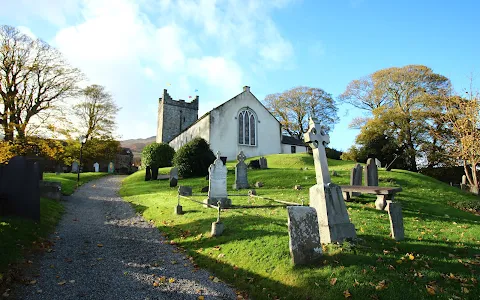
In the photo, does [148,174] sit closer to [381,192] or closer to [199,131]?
[199,131]

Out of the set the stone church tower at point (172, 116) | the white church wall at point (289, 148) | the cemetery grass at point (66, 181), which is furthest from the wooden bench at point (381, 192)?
the stone church tower at point (172, 116)

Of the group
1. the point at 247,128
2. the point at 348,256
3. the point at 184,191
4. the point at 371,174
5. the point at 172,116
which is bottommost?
the point at 348,256

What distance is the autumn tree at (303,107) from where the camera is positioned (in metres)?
52.9

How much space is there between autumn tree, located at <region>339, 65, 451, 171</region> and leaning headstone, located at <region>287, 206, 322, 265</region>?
103 feet

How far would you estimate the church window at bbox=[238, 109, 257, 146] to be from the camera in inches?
1524

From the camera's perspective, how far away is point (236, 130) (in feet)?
125

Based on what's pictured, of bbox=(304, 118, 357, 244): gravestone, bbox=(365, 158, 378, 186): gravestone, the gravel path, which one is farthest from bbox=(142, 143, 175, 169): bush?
bbox=(304, 118, 357, 244): gravestone

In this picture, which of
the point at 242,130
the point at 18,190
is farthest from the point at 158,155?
the point at 18,190

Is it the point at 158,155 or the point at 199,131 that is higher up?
the point at 199,131

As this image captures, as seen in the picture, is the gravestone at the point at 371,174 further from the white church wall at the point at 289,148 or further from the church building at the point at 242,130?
the white church wall at the point at 289,148

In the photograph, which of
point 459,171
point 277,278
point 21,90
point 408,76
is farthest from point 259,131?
point 277,278

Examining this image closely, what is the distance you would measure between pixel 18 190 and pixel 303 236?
8.10 metres

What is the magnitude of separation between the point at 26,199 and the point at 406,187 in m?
17.9

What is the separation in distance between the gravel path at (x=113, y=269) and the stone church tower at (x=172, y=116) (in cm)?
4719
